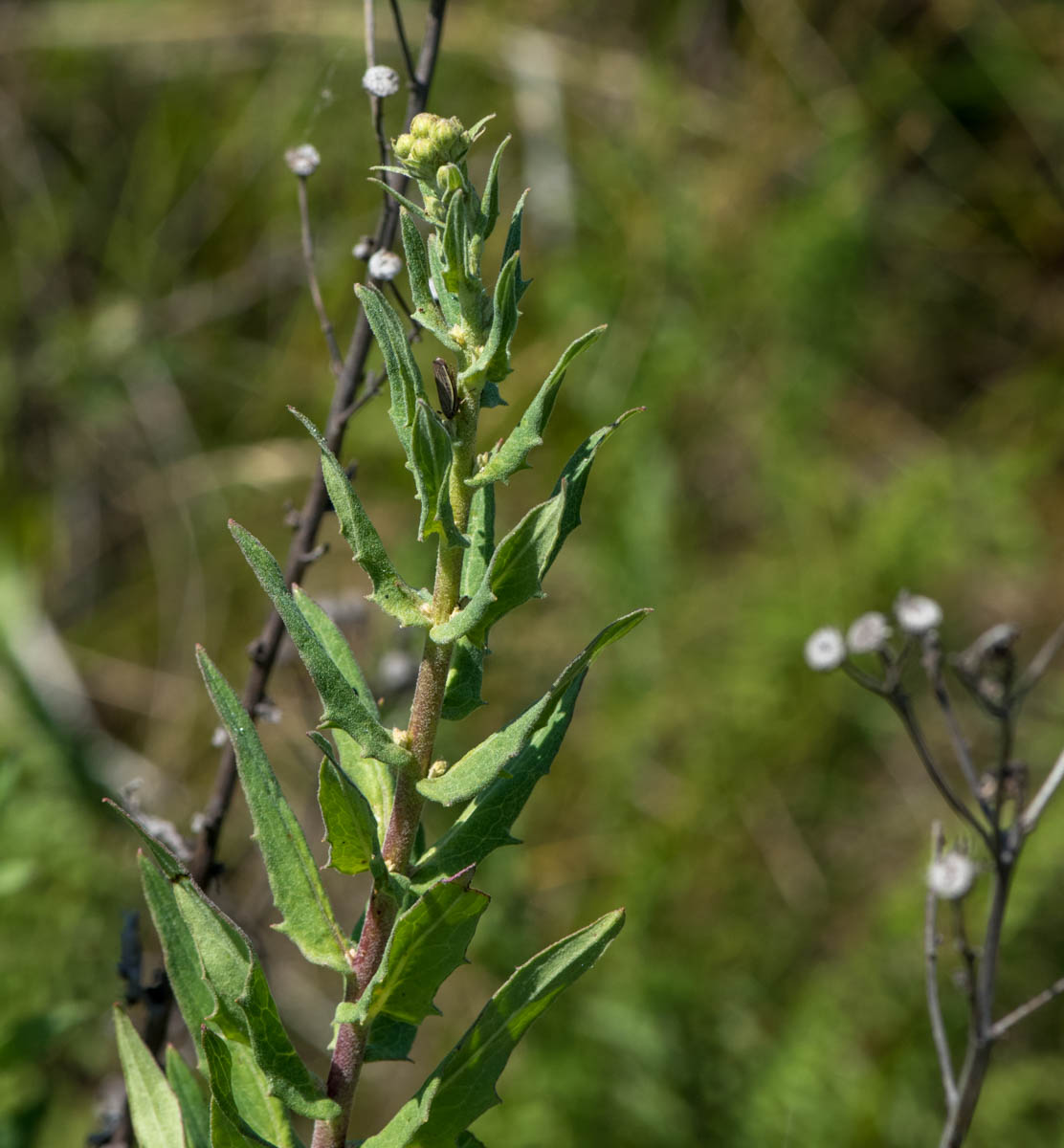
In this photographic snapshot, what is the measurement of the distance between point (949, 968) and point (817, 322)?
2.24 m

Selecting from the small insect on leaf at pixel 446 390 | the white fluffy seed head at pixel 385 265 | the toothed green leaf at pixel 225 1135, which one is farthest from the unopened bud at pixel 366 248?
the toothed green leaf at pixel 225 1135

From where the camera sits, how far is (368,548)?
1122 mm

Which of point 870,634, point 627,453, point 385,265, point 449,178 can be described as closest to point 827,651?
point 870,634

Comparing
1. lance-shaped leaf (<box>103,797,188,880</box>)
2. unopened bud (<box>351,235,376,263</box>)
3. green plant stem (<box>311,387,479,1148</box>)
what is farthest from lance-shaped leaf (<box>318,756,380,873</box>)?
unopened bud (<box>351,235,376,263</box>)

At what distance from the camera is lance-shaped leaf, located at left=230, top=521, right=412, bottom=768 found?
40.4 inches

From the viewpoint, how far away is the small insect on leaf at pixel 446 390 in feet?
3.59

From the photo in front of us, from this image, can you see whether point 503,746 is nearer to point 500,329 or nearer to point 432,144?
point 500,329

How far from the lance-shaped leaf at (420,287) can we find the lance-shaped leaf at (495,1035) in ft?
1.92

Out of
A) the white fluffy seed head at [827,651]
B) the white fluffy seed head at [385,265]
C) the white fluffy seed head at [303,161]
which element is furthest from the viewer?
the white fluffy seed head at [827,651]

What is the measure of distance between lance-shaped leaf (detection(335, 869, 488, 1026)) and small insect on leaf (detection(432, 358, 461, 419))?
43 centimetres

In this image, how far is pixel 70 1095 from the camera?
10.4 feet

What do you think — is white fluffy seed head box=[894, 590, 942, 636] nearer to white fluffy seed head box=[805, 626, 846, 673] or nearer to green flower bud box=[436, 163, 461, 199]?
white fluffy seed head box=[805, 626, 846, 673]

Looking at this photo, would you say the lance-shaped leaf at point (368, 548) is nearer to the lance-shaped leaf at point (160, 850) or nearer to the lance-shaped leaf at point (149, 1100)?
the lance-shaped leaf at point (160, 850)

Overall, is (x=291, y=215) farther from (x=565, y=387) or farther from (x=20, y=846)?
(x=20, y=846)
